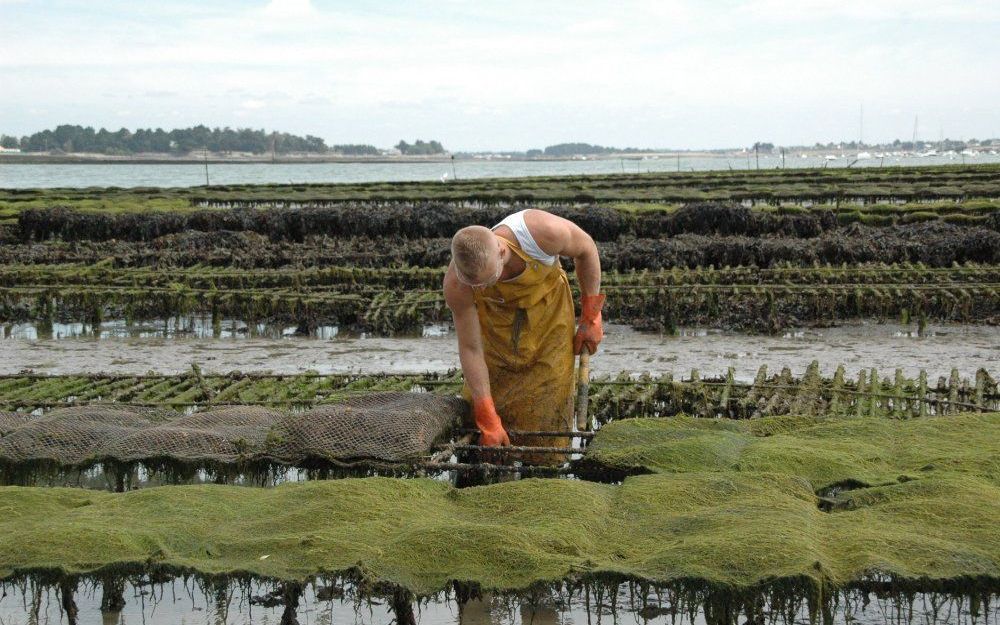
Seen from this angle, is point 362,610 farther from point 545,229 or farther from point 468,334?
point 545,229

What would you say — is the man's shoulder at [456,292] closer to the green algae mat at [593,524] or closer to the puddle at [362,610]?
the green algae mat at [593,524]

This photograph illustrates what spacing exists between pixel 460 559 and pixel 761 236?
15.9m

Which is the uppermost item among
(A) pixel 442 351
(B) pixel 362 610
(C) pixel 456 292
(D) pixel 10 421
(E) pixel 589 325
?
(C) pixel 456 292

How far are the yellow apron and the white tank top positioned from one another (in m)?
0.06

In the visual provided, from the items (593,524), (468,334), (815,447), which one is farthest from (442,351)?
(593,524)

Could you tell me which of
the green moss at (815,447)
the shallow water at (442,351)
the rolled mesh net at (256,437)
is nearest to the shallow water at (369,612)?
the green moss at (815,447)

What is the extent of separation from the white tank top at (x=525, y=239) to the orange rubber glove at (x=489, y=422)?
855mm

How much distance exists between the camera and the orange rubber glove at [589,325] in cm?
684

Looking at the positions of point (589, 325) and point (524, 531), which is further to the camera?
point (589, 325)

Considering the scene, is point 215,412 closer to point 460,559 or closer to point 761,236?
point 460,559

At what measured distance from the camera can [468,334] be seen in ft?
21.2

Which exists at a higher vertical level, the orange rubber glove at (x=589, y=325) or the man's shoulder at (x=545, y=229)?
the man's shoulder at (x=545, y=229)

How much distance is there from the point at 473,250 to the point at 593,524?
5.06ft

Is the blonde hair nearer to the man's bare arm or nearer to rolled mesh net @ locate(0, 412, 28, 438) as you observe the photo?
the man's bare arm
